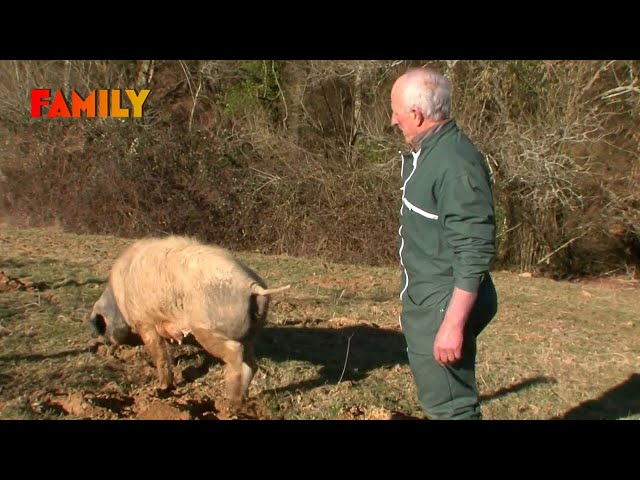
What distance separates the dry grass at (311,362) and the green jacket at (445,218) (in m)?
2.79

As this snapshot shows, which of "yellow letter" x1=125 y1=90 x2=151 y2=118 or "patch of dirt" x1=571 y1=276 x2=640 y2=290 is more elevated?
"yellow letter" x1=125 y1=90 x2=151 y2=118

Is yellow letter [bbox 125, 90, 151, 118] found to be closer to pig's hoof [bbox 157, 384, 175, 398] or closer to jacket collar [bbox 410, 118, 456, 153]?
pig's hoof [bbox 157, 384, 175, 398]

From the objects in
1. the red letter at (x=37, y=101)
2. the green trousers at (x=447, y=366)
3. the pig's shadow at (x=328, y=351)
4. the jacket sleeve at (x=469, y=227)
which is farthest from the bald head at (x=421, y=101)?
the red letter at (x=37, y=101)

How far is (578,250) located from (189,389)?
14.7 m

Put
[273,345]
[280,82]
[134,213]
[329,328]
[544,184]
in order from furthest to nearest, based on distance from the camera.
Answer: [280,82] → [134,213] → [544,184] → [329,328] → [273,345]

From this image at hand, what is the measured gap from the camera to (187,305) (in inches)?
258

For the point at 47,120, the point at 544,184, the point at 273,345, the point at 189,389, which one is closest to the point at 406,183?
the point at 189,389

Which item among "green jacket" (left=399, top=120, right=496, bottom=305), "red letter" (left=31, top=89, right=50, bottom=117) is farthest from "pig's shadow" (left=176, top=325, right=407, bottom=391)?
"red letter" (left=31, top=89, right=50, bottom=117)

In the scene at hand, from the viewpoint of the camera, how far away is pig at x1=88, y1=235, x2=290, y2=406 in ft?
20.8

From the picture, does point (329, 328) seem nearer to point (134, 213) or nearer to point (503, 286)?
point (503, 286)

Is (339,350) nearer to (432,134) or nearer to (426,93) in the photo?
(432,134)

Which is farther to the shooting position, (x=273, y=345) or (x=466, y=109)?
(x=466, y=109)

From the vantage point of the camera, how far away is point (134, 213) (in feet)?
60.5

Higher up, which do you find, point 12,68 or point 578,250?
point 12,68
